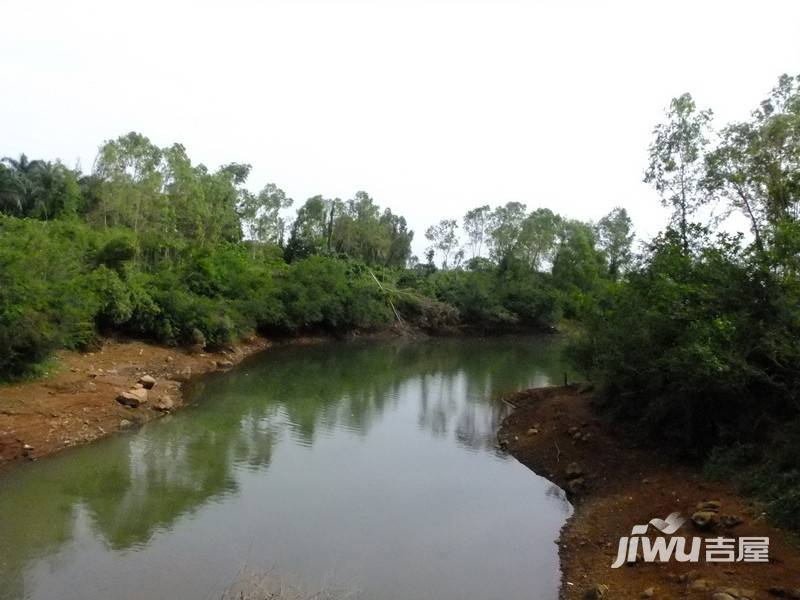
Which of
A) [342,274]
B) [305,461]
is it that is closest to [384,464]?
[305,461]

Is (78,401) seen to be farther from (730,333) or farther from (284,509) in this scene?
(730,333)

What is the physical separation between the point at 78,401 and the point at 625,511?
11.7m

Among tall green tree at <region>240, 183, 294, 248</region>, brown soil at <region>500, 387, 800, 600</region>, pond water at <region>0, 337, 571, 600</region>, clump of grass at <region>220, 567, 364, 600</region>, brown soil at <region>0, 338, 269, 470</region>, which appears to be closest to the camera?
clump of grass at <region>220, 567, 364, 600</region>

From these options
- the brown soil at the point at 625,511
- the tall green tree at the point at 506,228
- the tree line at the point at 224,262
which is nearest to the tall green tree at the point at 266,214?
the tree line at the point at 224,262

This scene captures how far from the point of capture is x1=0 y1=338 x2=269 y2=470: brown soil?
12.3 meters

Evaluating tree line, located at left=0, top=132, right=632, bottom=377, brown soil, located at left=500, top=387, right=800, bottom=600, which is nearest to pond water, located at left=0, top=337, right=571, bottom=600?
brown soil, located at left=500, top=387, right=800, bottom=600

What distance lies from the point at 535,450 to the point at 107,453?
9.20m

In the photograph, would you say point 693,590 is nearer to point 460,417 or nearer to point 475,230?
point 460,417

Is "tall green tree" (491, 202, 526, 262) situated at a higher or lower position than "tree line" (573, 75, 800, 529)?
higher

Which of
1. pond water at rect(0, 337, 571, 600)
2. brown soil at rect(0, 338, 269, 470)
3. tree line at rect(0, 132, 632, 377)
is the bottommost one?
pond water at rect(0, 337, 571, 600)

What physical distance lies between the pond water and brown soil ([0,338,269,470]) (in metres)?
0.51

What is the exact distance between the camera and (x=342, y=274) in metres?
38.7

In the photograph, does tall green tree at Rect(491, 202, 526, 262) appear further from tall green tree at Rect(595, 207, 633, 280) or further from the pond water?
the pond water

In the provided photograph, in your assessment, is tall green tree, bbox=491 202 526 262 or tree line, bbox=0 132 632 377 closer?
tree line, bbox=0 132 632 377
